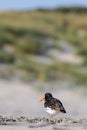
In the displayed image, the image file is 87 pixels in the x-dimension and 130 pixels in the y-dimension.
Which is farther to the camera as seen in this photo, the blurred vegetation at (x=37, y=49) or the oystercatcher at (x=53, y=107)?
the blurred vegetation at (x=37, y=49)

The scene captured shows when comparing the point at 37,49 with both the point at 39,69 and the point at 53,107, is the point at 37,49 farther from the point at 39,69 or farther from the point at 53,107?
the point at 53,107

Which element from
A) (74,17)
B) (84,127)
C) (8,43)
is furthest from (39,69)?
(74,17)

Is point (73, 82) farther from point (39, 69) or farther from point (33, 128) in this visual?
point (33, 128)

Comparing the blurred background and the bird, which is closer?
the bird

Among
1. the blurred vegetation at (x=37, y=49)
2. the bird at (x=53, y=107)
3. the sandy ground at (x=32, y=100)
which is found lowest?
the bird at (x=53, y=107)

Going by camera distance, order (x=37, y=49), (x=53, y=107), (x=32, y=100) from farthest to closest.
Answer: (x=37, y=49)
(x=32, y=100)
(x=53, y=107)

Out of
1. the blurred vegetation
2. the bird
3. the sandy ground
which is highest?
the blurred vegetation

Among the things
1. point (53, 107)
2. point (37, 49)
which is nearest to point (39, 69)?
point (37, 49)

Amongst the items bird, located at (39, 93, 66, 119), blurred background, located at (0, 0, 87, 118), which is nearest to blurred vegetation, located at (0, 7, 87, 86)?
blurred background, located at (0, 0, 87, 118)

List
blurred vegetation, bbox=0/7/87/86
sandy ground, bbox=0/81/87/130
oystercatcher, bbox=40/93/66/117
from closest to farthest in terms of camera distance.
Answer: oystercatcher, bbox=40/93/66/117 → sandy ground, bbox=0/81/87/130 → blurred vegetation, bbox=0/7/87/86

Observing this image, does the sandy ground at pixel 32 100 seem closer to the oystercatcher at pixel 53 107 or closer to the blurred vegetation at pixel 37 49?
the blurred vegetation at pixel 37 49

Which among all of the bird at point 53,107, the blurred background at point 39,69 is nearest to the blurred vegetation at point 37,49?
the blurred background at point 39,69

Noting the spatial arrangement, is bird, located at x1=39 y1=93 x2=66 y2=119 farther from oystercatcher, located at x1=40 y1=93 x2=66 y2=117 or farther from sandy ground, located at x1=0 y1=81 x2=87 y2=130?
sandy ground, located at x1=0 y1=81 x2=87 y2=130

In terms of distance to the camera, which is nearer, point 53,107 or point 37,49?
point 53,107
